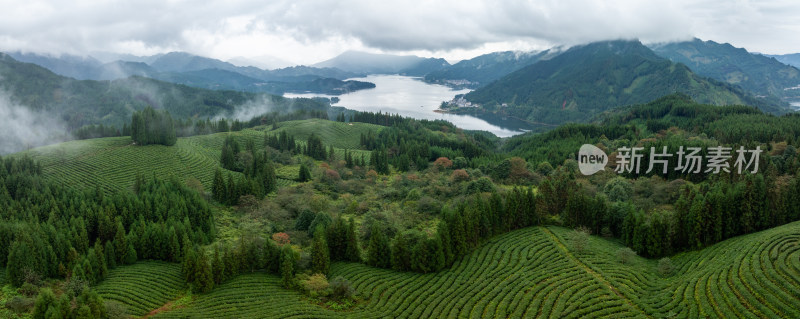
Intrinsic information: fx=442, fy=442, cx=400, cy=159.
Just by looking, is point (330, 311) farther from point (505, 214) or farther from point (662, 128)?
point (662, 128)

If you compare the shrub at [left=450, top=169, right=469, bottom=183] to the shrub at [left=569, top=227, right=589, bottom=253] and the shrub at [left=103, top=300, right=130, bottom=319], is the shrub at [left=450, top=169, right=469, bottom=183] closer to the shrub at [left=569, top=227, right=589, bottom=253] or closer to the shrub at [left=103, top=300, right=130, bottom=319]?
the shrub at [left=569, top=227, right=589, bottom=253]

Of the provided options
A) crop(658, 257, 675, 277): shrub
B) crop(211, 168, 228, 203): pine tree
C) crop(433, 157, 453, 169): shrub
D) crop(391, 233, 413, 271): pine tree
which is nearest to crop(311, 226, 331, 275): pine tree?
crop(391, 233, 413, 271): pine tree

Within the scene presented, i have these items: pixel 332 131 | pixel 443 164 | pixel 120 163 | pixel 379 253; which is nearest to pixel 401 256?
pixel 379 253

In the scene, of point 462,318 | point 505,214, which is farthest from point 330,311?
point 505,214

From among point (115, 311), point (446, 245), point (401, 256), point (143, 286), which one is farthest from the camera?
point (446, 245)

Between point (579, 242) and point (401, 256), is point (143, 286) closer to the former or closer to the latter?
point (401, 256)

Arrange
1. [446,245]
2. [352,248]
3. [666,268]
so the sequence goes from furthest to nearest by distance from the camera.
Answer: [352,248] < [446,245] < [666,268]

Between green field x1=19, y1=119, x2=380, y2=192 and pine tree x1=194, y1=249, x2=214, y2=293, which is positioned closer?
pine tree x1=194, y1=249, x2=214, y2=293
